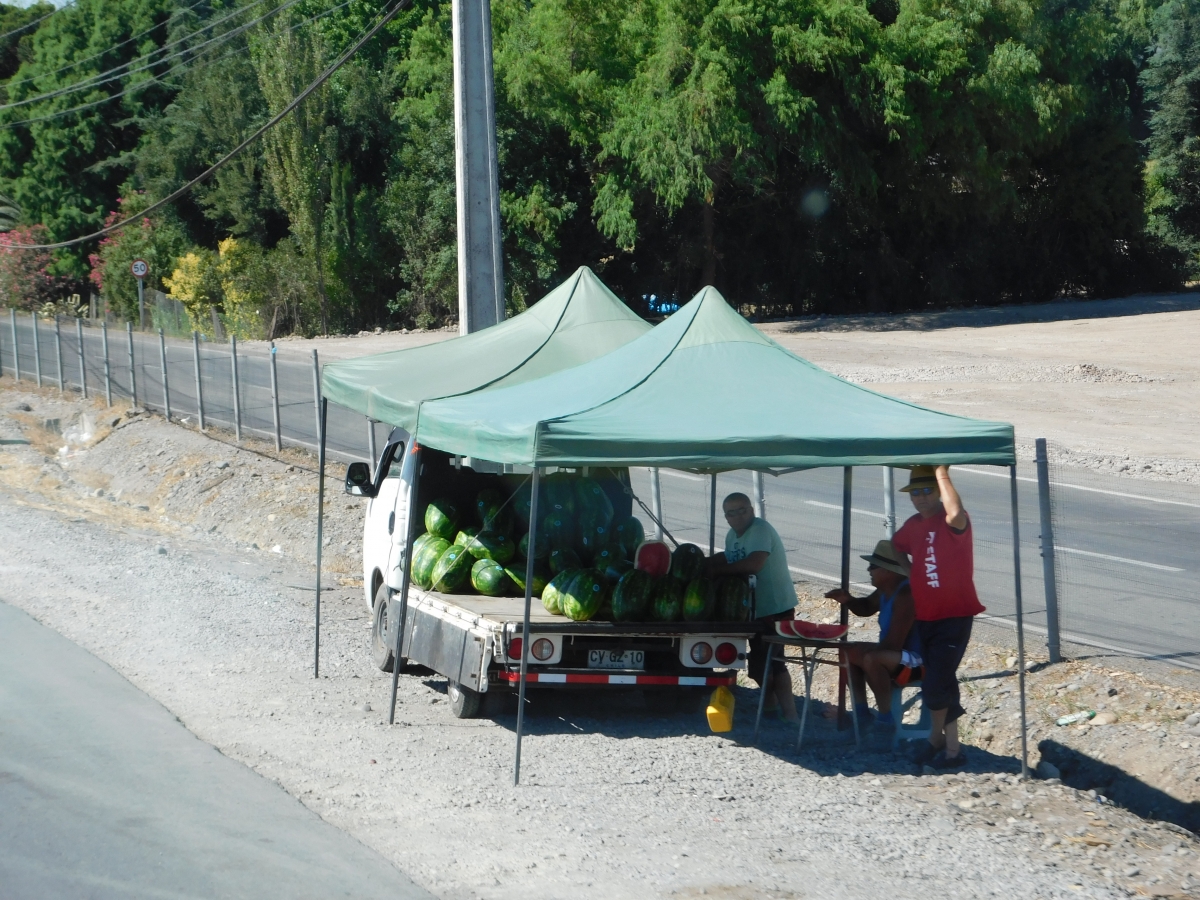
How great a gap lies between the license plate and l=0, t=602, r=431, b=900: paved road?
82.8 inches

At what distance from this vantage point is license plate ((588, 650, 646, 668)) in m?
7.91

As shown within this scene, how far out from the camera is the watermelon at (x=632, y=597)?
25.6 ft

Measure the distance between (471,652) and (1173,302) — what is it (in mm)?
41876

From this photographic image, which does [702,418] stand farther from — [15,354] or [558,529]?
[15,354]

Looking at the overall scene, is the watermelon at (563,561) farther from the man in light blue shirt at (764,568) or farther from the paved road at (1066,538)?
the paved road at (1066,538)

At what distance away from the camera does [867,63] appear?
3725 centimetres

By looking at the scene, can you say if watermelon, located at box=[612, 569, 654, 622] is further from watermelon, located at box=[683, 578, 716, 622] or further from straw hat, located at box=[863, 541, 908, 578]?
straw hat, located at box=[863, 541, 908, 578]

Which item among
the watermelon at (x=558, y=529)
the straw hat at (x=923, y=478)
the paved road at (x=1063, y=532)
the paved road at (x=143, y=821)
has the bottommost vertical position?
the paved road at (x=1063, y=532)

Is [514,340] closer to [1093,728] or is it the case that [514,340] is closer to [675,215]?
[1093,728]

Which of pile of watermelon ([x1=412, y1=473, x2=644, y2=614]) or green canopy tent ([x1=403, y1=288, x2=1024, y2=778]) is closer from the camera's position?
green canopy tent ([x1=403, y1=288, x2=1024, y2=778])

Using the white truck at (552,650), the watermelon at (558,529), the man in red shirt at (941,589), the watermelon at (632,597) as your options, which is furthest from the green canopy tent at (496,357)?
the man in red shirt at (941,589)

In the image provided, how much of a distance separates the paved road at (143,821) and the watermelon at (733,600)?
2.89 m

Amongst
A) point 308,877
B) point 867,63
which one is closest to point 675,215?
point 867,63

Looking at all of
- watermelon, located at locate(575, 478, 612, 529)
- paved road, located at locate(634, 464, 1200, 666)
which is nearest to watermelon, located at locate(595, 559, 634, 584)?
watermelon, located at locate(575, 478, 612, 529)
